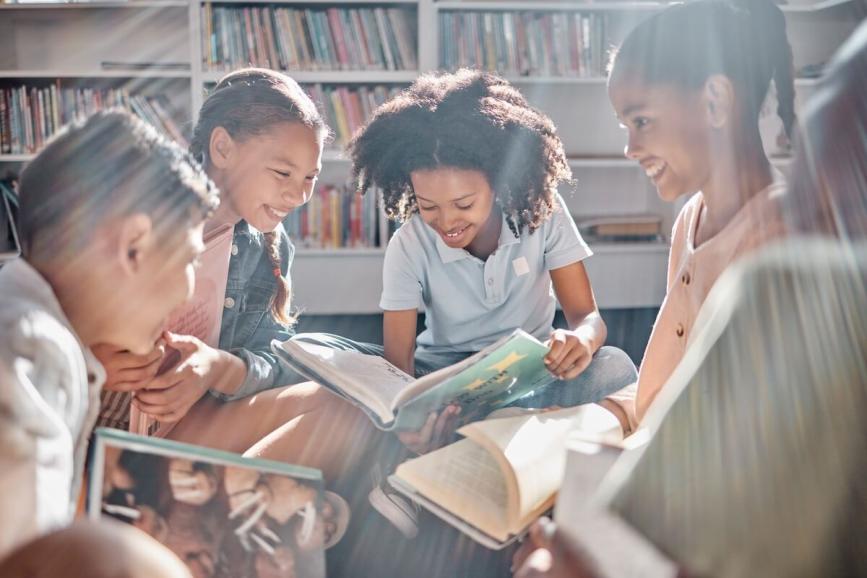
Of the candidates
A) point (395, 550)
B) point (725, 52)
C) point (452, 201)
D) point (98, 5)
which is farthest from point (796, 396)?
point (98, 5)

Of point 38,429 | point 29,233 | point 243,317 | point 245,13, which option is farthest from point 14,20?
point 38,429

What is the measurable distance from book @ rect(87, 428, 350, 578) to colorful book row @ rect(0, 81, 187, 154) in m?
2.34

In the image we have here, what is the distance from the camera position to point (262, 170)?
1331 millimetres

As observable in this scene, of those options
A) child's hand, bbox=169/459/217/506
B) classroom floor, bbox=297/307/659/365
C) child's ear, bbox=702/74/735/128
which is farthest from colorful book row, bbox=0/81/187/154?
child's hand, bbox=169/459/217/506

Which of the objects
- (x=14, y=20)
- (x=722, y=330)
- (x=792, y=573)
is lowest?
(x=792, y=573)

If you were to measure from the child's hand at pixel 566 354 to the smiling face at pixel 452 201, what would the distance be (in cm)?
29

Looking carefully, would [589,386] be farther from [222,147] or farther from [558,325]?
[558,325]

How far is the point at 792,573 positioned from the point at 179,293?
59 cm

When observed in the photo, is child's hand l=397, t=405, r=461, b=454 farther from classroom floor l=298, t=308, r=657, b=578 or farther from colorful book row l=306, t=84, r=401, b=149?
colorful book row l=306, t=84, r=401, b=149

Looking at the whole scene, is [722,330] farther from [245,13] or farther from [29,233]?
[245,13]

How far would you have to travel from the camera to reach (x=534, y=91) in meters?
3.19

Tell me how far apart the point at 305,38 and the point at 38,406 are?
2.47 m

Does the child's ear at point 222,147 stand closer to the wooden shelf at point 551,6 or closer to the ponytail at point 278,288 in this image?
the ponytail at point 278,288

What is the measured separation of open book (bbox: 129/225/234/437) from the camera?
1134mm
